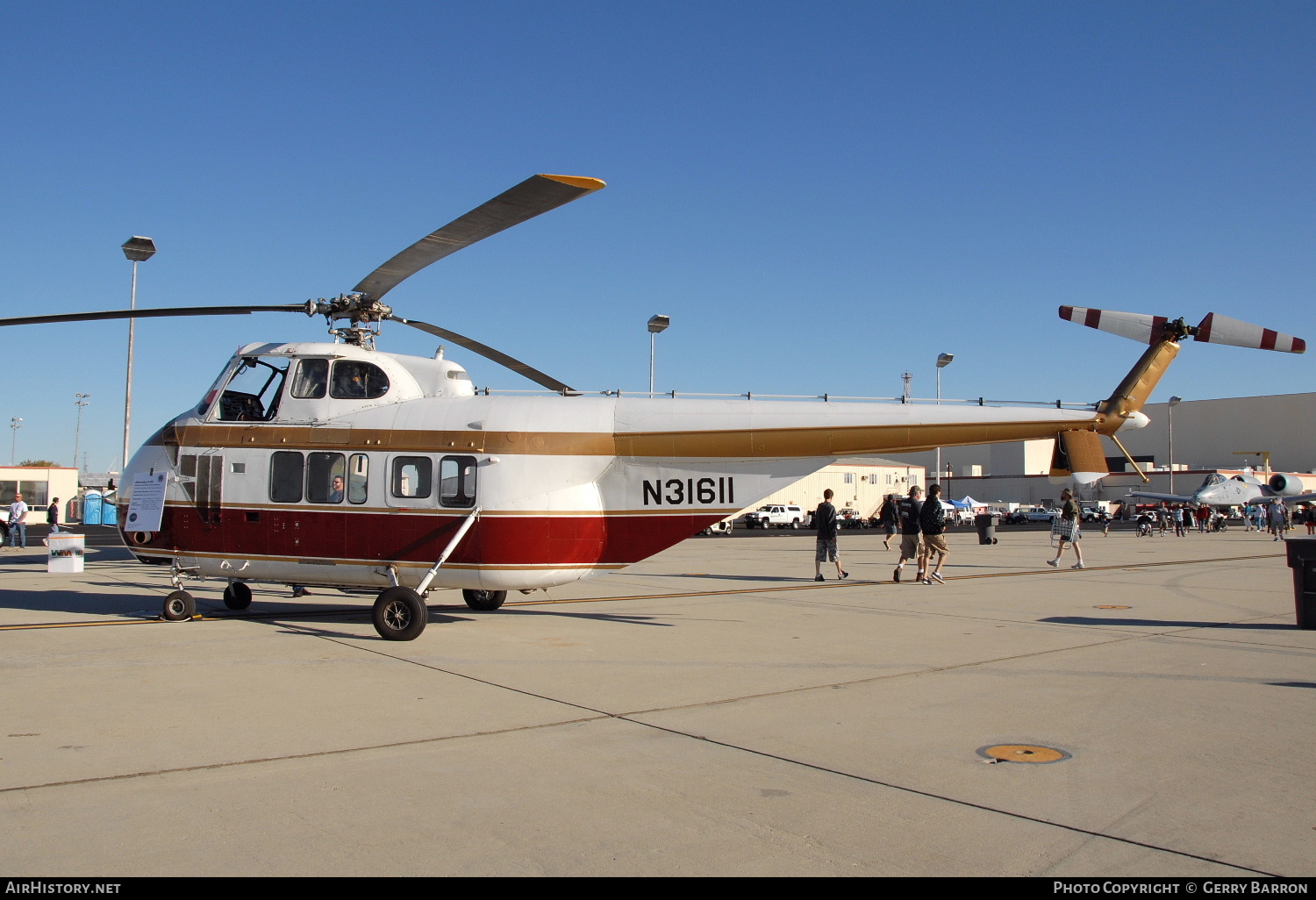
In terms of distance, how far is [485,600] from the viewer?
13086 mm

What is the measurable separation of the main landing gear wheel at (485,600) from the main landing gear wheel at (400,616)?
9.33ft

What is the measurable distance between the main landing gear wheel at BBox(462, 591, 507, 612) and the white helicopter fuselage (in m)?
2.02

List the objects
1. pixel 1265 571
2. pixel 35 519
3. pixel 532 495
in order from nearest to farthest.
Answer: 1. pixel 532 495
2. pixel 1265 571
3. pixel 35 519

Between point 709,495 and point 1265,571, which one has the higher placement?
point 709,495

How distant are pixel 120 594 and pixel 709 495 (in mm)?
10210

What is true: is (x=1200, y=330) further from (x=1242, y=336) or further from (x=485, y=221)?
(x=485, y=221)

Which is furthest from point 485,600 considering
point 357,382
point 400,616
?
point 357,382

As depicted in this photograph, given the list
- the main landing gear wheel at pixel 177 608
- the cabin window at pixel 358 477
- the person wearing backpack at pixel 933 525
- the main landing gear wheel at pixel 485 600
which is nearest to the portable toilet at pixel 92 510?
the main landing gear wheel at pixel 177 608

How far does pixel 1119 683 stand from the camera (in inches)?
305

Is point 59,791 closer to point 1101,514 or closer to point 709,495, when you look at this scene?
point 709,495

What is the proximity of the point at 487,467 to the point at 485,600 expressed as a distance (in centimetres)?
285

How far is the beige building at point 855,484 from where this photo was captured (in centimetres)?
6744

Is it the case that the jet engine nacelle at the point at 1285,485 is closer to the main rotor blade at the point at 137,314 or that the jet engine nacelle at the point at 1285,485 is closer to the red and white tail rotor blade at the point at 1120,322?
the red and white tail rotor blade at the point at 1120,322

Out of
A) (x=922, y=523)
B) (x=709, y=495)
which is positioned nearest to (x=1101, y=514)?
(x=922, y=523)
